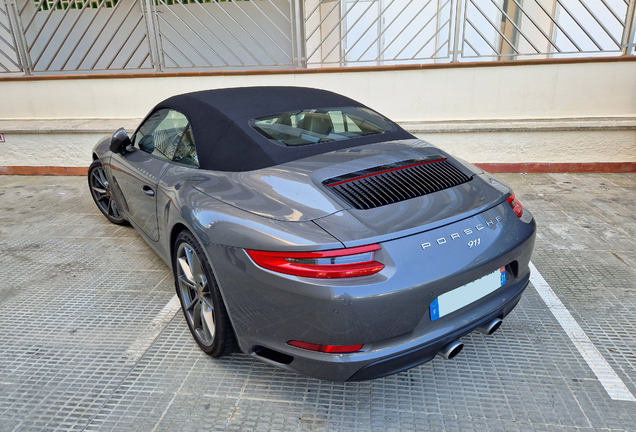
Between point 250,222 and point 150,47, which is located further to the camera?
point 150,47

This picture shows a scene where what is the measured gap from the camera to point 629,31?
18.4ft

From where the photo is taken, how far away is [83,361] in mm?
2430

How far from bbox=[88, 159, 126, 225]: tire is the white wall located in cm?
222

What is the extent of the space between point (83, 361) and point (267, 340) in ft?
4.09

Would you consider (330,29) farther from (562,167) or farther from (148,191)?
(148,191)

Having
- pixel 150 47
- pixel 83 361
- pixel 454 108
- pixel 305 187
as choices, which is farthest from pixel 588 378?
pixel 150 47

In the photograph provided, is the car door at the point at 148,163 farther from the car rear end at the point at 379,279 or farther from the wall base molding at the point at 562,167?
the wall base molding at the point at 562,167

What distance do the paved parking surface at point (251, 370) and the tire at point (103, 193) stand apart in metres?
0.77

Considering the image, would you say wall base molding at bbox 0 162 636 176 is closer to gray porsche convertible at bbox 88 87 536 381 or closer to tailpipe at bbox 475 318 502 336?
gray porsche convertible at bbox 88 87 536 381

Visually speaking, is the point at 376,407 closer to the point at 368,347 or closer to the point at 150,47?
the point at 368,347

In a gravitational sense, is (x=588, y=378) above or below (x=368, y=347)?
below

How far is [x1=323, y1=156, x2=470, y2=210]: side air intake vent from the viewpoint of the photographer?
199 centimetres

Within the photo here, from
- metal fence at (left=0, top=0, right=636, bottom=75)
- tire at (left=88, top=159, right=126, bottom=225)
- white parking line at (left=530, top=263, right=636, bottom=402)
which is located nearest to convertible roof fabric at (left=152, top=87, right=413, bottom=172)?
white parking line at (left=530, top=263, right=636, bottom=402)

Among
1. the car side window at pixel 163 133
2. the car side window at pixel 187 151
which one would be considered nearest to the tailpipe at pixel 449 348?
the car side window at pixel 187 151
